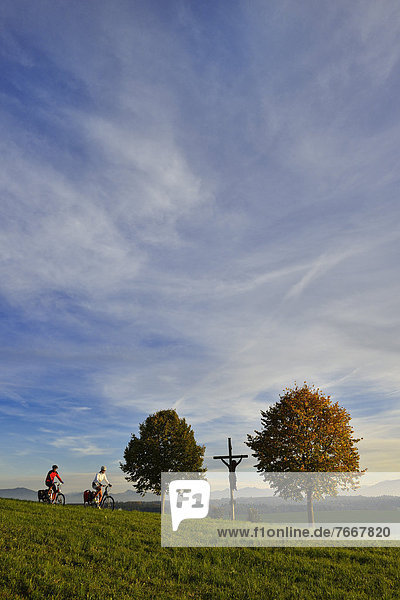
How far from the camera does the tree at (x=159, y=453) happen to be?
52594 millimetres

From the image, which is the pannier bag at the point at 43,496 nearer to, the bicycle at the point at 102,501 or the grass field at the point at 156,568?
the bicycle at the point at 102,501

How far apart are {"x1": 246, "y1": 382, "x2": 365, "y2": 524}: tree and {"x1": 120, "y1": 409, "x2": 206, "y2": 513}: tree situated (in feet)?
49.5

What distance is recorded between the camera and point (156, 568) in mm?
13516

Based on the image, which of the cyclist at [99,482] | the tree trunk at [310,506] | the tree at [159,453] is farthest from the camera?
the tree at [159,453]

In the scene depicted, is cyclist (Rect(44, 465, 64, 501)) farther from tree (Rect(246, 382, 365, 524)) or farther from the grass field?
tree (Rect(246, 382, 365, 524))

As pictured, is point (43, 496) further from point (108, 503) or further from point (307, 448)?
point (307, 448)

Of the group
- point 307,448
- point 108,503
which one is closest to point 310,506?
point 307,448

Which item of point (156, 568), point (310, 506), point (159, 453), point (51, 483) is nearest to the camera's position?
point (156, 568)

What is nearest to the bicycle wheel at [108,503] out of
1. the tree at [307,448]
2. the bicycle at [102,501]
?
the bicycle at [102,501]

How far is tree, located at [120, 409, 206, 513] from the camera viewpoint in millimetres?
52594

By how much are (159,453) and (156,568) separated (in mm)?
41156

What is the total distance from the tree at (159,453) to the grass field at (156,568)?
34.7 m

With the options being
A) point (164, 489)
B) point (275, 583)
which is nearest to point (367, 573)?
point (275, 583)

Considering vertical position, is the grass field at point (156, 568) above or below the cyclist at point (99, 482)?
below
